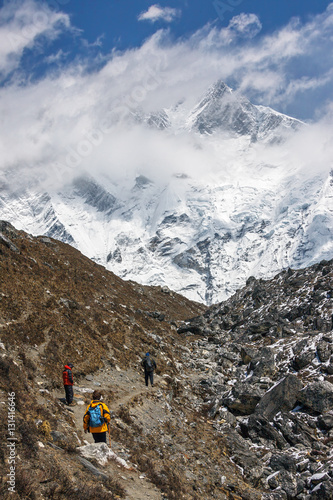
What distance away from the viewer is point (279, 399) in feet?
58.7

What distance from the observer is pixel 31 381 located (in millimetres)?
13406

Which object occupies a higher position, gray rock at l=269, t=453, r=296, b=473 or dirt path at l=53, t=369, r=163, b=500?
dirt path at l=53, t=369, r=163, b=500

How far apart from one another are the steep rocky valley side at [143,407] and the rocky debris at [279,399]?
0.07 meters

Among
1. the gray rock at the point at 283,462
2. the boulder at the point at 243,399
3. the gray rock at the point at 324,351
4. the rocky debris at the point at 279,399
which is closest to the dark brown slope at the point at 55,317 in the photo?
the rocky debris at the point at 279,399

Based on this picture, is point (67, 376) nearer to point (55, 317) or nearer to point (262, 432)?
point (55, 317)

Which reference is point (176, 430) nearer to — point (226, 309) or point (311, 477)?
point (311, 477)

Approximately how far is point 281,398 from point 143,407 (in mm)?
7219

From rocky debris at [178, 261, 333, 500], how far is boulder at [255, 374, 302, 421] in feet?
0.16

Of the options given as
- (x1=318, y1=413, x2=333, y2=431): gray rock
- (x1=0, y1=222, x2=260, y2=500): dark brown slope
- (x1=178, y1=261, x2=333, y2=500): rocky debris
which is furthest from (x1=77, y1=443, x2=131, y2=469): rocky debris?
(x1=318, y1=413, x2=333, y2=431): gray rock

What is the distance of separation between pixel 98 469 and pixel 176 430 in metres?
8.08

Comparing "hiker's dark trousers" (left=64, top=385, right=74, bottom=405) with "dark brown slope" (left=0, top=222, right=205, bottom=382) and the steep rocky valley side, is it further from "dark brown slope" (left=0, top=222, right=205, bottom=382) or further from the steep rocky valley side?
A: "dark brown slope" (left=0, top=222, right=205, bottom=382)

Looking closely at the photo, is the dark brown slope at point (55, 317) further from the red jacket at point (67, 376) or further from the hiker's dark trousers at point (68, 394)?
the red jacket at point (67, 376)

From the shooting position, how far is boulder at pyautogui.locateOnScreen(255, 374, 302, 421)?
1762 cm

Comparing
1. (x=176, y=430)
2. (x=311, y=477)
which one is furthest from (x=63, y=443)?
(x=311, y=477)
